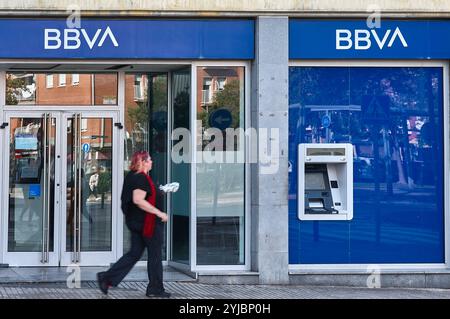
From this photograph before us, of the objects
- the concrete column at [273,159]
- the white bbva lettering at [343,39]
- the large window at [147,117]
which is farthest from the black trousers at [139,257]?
the white bbva lettering at [343,39]

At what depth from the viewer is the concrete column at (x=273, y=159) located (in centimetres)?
1199

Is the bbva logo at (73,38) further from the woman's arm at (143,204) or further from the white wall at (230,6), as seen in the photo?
the woman's arm at (143,204)

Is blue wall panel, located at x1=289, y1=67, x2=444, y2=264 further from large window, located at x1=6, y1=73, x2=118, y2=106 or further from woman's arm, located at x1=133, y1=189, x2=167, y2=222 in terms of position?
large window, located at x1=6, y1=73, x2=118, y2=106

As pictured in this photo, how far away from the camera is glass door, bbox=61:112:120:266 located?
13.0m

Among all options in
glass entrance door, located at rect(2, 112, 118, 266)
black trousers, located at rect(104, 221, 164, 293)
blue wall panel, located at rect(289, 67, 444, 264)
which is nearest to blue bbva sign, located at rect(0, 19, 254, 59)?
blue wall panel, located at rect(289, 67, 444, 264)

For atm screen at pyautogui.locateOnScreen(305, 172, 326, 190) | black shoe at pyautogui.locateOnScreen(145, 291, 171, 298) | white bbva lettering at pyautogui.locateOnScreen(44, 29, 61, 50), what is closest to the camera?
black shoe at pyautogui.locateOnScreen(145, 291, 171, 298)

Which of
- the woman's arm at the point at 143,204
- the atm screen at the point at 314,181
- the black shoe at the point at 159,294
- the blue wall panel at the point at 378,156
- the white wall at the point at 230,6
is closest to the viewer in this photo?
the woman's arm at the point at 143,204

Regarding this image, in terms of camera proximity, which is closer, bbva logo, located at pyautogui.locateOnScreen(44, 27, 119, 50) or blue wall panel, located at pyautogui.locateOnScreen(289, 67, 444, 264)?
bbva logo, located at pyautogui.locateOnScreen(44, 27, 119, 50)

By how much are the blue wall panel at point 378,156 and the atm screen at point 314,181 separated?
245mm

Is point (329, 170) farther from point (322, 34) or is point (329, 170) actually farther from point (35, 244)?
point (35, 244)

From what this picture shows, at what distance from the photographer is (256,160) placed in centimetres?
1212

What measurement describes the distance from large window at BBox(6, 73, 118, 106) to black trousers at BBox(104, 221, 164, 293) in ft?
11.0

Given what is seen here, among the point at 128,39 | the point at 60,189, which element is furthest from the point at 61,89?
the point at 128,39
